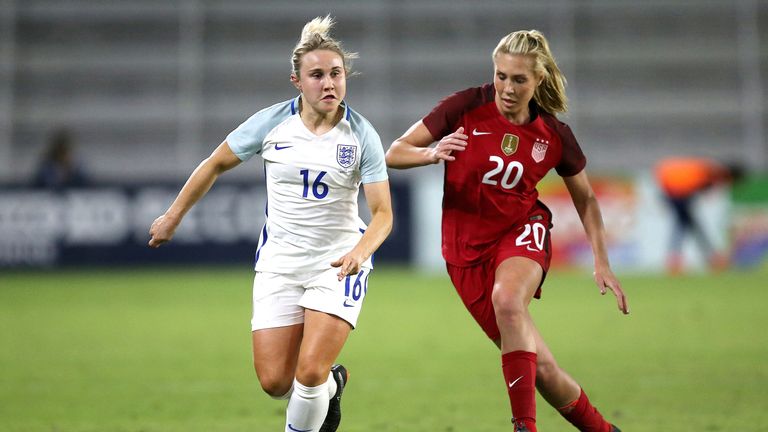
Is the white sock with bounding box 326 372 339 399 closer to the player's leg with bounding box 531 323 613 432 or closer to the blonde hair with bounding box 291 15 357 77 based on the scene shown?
the player's leg with bounding box 531 323 613 432

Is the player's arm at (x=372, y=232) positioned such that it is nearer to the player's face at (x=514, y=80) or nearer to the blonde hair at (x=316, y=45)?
the blonde hair at (x=316, y=45)

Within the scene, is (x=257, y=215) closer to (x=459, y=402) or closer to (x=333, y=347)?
(x=459, y=402)

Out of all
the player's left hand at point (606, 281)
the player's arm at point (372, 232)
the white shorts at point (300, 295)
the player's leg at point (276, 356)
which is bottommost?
the player's leg at point (276, 356)

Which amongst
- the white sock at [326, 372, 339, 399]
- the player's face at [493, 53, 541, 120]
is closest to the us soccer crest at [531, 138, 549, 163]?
the player's face at [493, 53, 541, 120]

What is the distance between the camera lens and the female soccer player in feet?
16.9

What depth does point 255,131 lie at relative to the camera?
532 cm

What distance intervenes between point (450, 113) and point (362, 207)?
10718 mm

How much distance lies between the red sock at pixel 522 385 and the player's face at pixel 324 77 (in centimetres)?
146

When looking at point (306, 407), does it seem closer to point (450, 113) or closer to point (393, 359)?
point (450, 113)

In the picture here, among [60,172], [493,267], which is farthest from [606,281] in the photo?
[60,172]

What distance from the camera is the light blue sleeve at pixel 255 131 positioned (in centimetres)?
529

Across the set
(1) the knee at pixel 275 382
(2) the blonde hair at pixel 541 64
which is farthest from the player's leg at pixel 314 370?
(2) the blonde hair at pixel 541 64

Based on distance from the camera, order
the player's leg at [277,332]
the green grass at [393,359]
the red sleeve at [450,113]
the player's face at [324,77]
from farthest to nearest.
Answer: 1. the green grass at [393,359]
2. the red sleeve at [450,113]
3. the player's leg at [277,332]
4. the player's face at [324,77]

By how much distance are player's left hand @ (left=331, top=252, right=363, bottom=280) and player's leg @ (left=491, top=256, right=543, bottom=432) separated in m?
0.76
